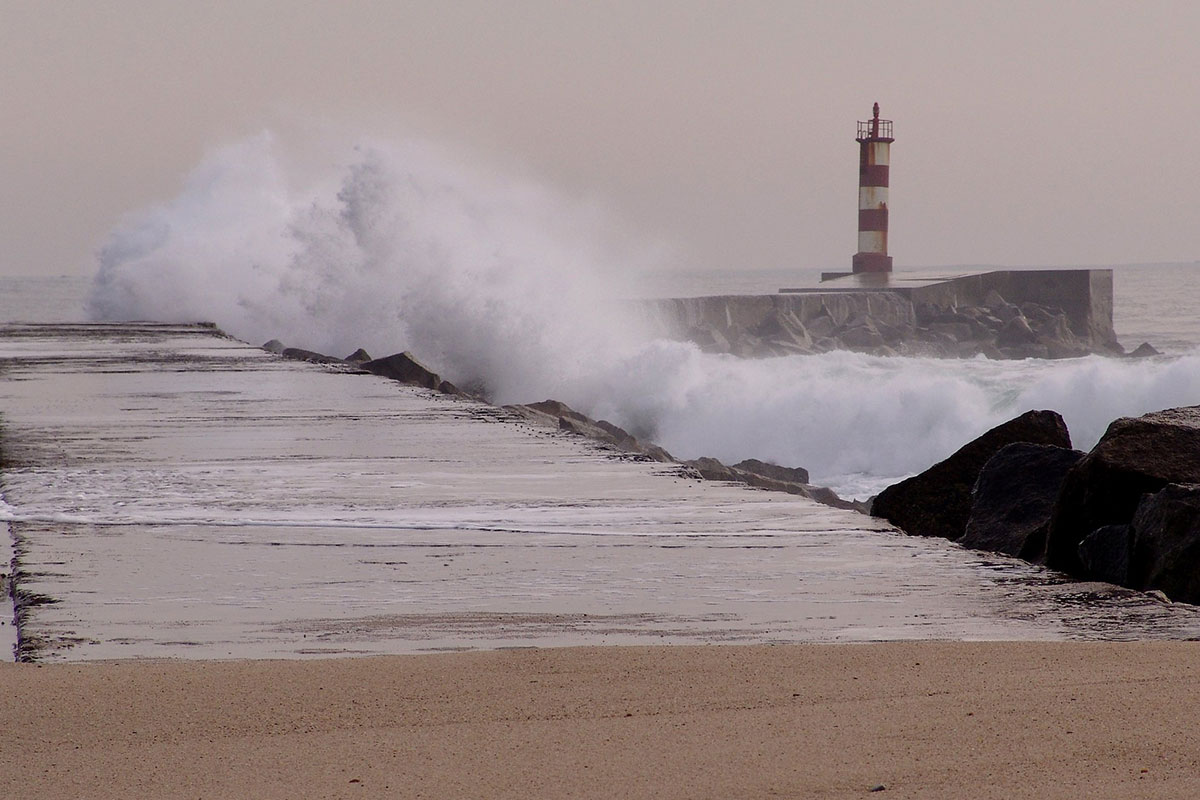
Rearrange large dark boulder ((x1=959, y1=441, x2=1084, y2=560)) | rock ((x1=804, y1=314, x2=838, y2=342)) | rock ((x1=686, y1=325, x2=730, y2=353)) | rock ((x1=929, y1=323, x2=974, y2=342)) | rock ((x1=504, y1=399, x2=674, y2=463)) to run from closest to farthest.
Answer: large dark boulder ((x1=959, y1=441, x2=1084, y2=560))
rock ((x1=504, y1=399, x2=674, y2=463))
rock ((x1=686, y1=325, x2=730, y2=353))
rock ((x1=804, y1=314, x2=838, y2=342))
rock ((x1=929, y1=323, x2=974, y2=342))

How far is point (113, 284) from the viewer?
29.5 m

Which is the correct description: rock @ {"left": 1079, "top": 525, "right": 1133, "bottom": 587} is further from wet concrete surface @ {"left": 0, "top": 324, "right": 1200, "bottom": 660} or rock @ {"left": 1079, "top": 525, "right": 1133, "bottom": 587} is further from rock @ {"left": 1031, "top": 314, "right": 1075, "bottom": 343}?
rock @ {"left": 1031, "top": 314, "right": 1075, "bottom": 343}

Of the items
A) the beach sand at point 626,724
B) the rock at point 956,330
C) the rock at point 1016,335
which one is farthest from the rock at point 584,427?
the rock at point 1016,335

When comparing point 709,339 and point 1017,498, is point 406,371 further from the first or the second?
point 709,339

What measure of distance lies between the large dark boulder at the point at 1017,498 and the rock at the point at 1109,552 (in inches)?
25.9

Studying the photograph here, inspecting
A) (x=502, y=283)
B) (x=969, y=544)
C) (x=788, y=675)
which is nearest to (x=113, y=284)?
(x=502, y=283)

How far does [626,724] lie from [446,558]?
172 centimetres

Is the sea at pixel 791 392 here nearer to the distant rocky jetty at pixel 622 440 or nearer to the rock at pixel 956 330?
the distant rocky jetty at pixel 622 440

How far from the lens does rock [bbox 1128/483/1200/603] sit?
4.44 metres

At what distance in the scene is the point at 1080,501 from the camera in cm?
522

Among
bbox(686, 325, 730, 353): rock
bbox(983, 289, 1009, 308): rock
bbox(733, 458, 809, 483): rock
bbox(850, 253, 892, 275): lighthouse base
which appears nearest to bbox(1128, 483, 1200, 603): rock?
bbox(733, 458, 809, 483): rock

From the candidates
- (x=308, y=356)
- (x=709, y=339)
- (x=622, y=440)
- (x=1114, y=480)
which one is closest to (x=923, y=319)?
(x=709, y=339)

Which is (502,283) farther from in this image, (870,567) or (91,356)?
(870,567)

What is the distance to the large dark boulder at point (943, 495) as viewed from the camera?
258 inches
